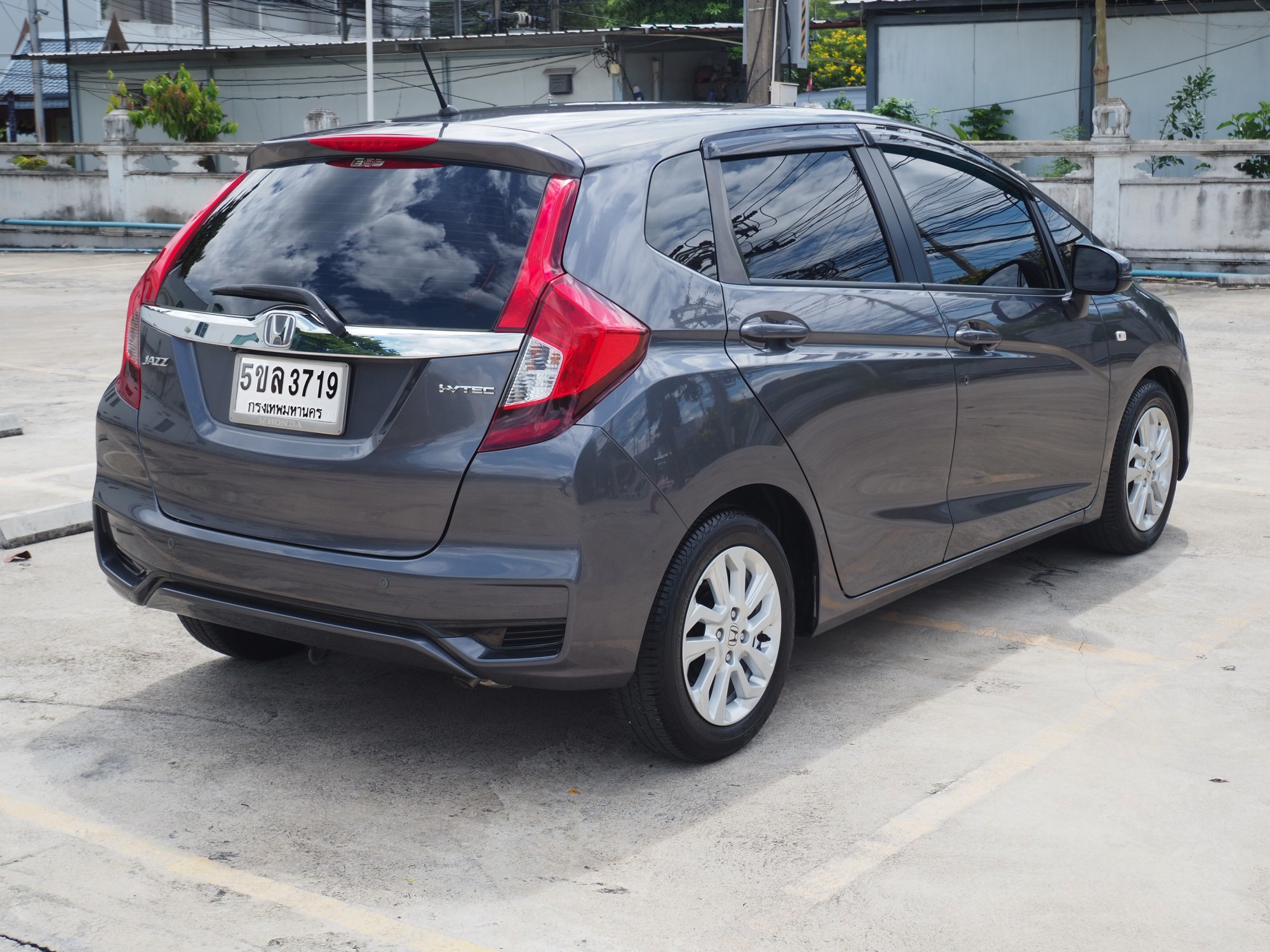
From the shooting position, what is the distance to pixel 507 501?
334 centimetres

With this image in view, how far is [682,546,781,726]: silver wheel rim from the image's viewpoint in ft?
12.3

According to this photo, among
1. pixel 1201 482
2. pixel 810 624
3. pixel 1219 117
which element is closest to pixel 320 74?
pixel 1219 117

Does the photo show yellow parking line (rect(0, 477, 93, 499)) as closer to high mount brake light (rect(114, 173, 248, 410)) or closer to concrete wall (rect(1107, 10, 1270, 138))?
high mount brake light (rect(114, 173, 248, 410))

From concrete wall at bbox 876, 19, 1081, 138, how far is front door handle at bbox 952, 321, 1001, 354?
68.1ft

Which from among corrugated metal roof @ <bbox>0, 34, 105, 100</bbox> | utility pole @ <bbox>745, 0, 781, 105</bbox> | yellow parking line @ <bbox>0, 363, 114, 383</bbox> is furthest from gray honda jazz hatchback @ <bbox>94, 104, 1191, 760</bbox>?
corrugated metal roof @ <bbox>0, 34, 105, 100</bbox>

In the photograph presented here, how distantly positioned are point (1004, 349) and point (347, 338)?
2.34 m

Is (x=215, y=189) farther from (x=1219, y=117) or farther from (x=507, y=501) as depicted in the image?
(x=507, y=501)

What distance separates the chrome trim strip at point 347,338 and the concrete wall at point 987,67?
22.4 meters

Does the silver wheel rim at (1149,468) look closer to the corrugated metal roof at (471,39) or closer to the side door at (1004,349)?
the side door at (1004,349)

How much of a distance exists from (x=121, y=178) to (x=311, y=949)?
85.5 feet

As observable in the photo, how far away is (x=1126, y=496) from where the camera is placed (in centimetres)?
574

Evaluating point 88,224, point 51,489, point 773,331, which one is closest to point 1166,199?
point 51,489

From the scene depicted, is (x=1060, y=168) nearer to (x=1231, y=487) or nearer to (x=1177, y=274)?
(x=1177, y=274)

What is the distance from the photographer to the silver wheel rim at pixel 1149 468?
5789 mm
